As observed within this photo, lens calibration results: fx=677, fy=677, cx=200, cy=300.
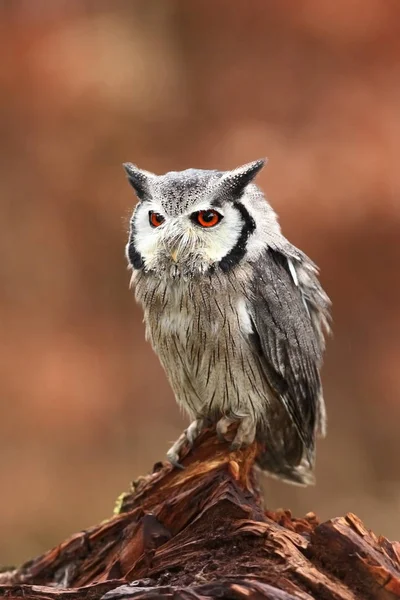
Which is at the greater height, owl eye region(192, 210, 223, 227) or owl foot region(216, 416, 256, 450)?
owl eye region(192, 210, 223, 227)

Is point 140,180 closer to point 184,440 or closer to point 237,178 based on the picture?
point 237,178

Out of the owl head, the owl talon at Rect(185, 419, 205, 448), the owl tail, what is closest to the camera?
the owl head

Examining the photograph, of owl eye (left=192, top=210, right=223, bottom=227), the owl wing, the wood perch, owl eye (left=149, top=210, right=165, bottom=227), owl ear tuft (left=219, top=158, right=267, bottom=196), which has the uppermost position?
owl ear tuft (left=219, top=158, right=267, bottom=196)

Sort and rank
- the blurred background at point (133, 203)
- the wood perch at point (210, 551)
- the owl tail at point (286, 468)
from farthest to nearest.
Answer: the blurred background at point (133, 203), the owl tail at point (286, 468), the wood perch at point (210, 551)

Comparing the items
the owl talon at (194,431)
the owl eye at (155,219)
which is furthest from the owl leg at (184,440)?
the owl eye at (155,219)

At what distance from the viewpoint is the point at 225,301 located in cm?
154

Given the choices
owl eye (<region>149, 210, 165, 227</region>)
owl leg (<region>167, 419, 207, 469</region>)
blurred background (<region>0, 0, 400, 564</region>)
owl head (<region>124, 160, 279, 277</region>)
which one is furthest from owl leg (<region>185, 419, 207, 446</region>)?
blurred background (<region>0, 0, 400, 564</region>)

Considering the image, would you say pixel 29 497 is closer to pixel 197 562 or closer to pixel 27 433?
pixel 27 433

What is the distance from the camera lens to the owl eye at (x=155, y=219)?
1521mm

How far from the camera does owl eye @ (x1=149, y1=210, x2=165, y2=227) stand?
1521 millimetres

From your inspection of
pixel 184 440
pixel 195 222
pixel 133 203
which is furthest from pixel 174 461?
pixel 133 203

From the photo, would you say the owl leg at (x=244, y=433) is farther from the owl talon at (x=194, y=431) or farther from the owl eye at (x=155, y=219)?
the owl eye at (x=155, y=219)

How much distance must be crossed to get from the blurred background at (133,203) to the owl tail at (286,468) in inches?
62.8

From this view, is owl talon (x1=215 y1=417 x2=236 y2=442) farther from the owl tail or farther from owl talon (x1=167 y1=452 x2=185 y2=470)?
the owl tail
